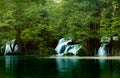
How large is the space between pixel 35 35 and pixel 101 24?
1162cm

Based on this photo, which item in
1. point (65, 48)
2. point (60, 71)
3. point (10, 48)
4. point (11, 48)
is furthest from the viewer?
point (10, 48)

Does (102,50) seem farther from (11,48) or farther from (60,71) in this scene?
(60,71)

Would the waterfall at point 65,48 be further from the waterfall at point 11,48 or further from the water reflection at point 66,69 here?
the water reflection at point 66,69

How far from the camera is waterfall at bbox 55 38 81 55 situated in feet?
180

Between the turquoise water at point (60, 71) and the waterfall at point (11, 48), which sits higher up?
the waterfall at point (11, 48)

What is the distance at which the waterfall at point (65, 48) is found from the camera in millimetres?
54963

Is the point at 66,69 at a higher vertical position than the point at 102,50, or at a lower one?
lower

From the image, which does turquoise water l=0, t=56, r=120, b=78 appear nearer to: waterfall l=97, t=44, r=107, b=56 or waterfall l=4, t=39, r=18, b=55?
waterfall l=97, t=44, r=107, b=56

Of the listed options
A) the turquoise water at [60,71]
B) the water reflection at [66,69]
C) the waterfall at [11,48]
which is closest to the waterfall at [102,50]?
the waterfall at [11,48]

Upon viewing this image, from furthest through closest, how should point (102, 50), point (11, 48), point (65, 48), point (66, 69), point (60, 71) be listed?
point (11, 48) → point (65, 48) → point (102, 50) → point (66, 69) → point (60, 71)

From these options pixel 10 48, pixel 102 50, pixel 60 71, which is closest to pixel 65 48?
pixel 102 50

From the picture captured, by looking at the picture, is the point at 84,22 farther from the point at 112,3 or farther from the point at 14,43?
the point at 14,43

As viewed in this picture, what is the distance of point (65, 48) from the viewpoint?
185 ft

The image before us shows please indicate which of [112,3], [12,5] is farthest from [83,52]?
[12,5]
